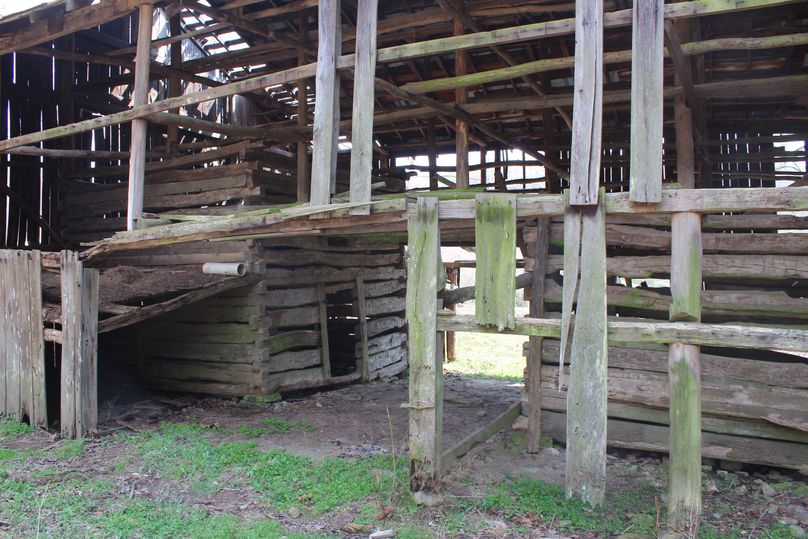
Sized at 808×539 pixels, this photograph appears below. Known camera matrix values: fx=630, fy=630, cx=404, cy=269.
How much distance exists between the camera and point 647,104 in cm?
466

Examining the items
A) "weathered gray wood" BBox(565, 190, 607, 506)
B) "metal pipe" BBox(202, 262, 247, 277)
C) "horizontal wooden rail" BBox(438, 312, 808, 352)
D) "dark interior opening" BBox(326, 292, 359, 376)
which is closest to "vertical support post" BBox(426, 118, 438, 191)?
"dark interior opening" BBox(326, 292, 359, 376)

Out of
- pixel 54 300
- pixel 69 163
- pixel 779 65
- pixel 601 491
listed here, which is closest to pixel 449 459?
pixel 601 491

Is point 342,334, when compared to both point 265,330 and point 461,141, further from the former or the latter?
point 461,141

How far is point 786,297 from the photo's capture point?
628 centimetres

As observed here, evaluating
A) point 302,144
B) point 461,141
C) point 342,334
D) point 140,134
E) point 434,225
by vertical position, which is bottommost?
point 342,334

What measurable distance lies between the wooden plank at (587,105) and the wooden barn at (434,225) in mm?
22

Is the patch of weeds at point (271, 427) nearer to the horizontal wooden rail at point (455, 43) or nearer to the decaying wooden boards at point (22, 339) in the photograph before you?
the decaying wooden boards at point (22, 339)

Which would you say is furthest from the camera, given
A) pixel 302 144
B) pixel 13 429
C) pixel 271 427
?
pixel 302 144

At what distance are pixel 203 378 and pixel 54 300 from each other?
2.40 meters

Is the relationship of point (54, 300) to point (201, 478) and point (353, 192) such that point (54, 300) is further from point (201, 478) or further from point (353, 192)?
point (353, 192)

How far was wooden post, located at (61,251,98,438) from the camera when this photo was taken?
286 inches

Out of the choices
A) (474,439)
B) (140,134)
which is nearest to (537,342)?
(474,439)

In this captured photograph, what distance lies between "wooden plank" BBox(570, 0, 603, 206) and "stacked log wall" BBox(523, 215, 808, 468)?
215cm

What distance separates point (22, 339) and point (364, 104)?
17.6 ft
